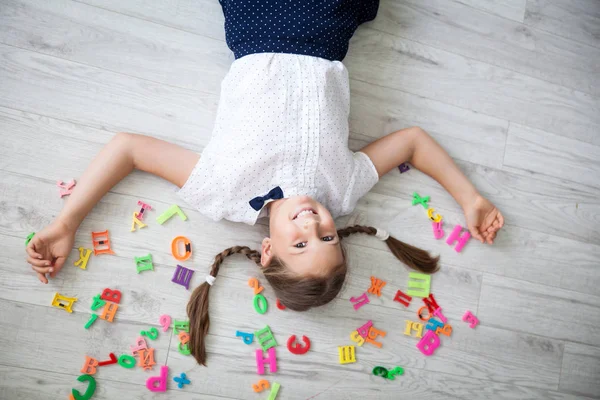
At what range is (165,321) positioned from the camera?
1183 millimetres

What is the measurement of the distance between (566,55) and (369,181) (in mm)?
864

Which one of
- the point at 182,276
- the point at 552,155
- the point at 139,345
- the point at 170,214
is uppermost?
the point at 552,155

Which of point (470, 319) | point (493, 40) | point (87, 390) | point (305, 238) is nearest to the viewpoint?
point (305, 238)

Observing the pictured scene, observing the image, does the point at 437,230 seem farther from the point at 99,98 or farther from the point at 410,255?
the point at 99,98

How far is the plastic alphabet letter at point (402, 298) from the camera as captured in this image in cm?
131

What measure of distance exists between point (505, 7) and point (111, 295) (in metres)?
1.46

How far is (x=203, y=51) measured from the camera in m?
1.29

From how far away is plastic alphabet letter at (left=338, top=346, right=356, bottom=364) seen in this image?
1.26m

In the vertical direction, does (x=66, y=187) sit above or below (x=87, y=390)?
above

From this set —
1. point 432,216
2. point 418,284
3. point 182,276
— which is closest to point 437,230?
point 432,216

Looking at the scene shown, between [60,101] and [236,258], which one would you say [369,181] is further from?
[60,101]

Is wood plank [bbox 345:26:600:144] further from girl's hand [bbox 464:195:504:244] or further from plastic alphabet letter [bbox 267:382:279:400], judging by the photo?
plastic alphabet letter [bbox 267:382:279:400]

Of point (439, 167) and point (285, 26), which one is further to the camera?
point (439, 167)

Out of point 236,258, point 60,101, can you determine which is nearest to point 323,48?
point 236,258
